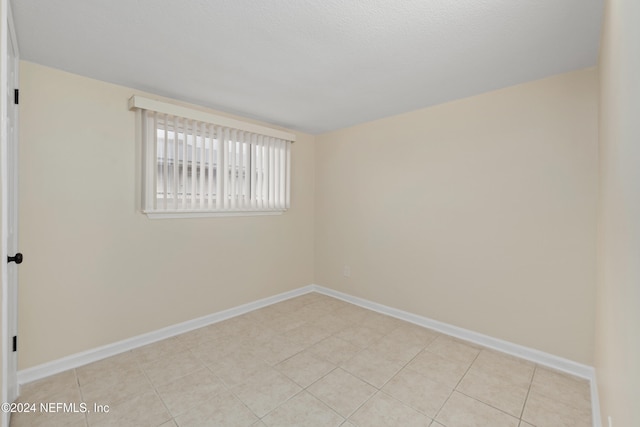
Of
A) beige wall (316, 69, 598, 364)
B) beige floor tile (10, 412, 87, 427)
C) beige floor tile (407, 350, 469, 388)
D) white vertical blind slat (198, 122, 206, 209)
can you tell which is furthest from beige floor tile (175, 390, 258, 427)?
beige wall (316, 69, 598, 364)

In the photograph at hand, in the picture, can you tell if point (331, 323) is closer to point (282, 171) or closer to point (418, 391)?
point (418, 391)

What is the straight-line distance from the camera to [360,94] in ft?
8.34

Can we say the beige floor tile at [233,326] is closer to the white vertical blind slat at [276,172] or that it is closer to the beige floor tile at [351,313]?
the beige floor tile at [351,313]

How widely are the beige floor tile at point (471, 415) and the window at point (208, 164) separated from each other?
2.60m

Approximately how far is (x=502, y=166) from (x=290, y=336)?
8.28 feet

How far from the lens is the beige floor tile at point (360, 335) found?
2.56 metres

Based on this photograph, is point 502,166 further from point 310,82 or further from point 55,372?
point 55,372

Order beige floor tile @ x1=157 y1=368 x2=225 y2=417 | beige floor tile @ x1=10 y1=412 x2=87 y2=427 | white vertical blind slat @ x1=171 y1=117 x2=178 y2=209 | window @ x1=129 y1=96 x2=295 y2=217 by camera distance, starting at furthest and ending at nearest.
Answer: white vertical blind slat @ x1=171 y1=117 x2=178 y2=209, window @ x1=129 y1=96 x2=295 y2=217, beige floor tile @ x1=157 y1=368 x2=225 y2=417, beige floor tile @ x1=10 y1=412 x2=87 y2=427

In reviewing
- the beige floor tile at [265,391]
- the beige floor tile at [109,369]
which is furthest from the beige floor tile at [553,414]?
the beige floor tile at [109,369]

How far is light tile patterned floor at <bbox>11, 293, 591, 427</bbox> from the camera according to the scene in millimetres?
1651

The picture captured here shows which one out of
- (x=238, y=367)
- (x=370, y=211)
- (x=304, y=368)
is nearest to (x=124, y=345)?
(x=238, y=367)

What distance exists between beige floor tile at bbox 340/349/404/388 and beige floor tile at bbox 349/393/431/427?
18 cm

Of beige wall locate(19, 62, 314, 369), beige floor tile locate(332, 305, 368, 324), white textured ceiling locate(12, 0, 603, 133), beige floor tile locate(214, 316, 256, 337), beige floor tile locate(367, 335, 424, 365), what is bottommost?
beige floor tile locate(367, 335, 424, 365)

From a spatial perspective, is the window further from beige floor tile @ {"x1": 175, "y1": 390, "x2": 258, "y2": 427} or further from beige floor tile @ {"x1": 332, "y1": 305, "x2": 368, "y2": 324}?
beige floor tile @ {"x1": 175, "y1": 390, "x2": 258, "y2": 427}
